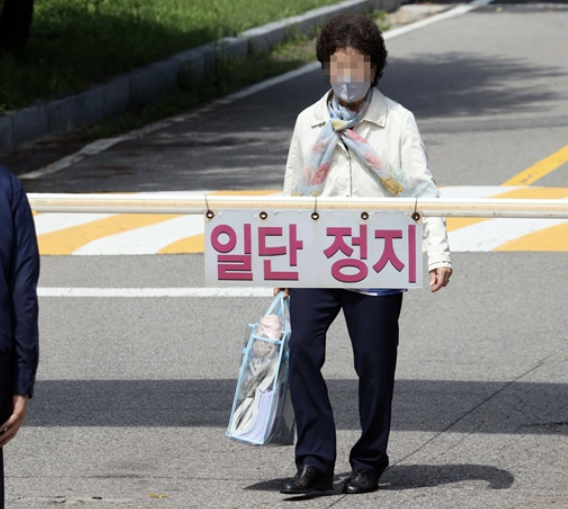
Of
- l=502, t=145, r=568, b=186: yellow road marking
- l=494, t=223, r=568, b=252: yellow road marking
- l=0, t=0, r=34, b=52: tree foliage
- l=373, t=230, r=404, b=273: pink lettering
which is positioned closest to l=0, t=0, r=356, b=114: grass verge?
l=0, t=0, r=34, b=52: tree foliage

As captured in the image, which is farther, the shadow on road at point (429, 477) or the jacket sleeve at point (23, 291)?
the shadow on road at point (429, 477)

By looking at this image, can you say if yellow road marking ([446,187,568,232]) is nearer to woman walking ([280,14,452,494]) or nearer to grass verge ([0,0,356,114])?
grass verge ([0,0,356,114])

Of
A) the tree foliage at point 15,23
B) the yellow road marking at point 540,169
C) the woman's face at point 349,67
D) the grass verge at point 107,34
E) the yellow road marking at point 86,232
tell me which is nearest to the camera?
the woman's face at point 349,67

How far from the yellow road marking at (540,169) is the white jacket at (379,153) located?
603 cm

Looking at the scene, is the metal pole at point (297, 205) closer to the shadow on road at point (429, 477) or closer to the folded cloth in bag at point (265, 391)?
the folded cloth in bag at point (265, 391)

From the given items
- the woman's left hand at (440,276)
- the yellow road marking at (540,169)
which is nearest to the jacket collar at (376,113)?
the woman's left hand at (440,276)

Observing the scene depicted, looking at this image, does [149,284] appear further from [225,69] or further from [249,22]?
[249,22]

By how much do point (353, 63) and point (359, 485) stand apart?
1.52m

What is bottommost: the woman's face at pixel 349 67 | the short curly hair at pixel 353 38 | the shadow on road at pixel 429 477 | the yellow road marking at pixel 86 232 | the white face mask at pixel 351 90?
the shadow on road at pixel 429 477

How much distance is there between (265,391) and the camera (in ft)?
17.1

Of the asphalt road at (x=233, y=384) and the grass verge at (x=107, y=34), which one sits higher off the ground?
the grass verge at (x=107, y=34)

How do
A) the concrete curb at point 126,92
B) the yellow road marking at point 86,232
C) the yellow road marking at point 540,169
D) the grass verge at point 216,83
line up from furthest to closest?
the grass verge at point 216,83, the concrete curb at point 126,92, the yellow road marking at point 540,169, the yellow road marking at point 86,232

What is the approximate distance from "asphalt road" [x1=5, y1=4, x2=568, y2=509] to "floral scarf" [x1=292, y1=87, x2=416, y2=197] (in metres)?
1.14

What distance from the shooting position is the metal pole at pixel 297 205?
5.09 meters
